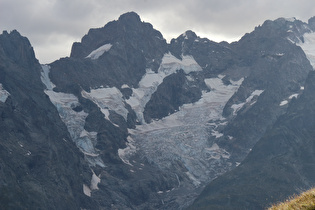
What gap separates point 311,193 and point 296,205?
0.93 m

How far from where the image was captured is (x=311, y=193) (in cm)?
2231

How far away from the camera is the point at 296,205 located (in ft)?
71.3

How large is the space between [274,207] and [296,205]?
2.51ft

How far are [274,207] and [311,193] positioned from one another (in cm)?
146

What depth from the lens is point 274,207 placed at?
22016 millimetres
